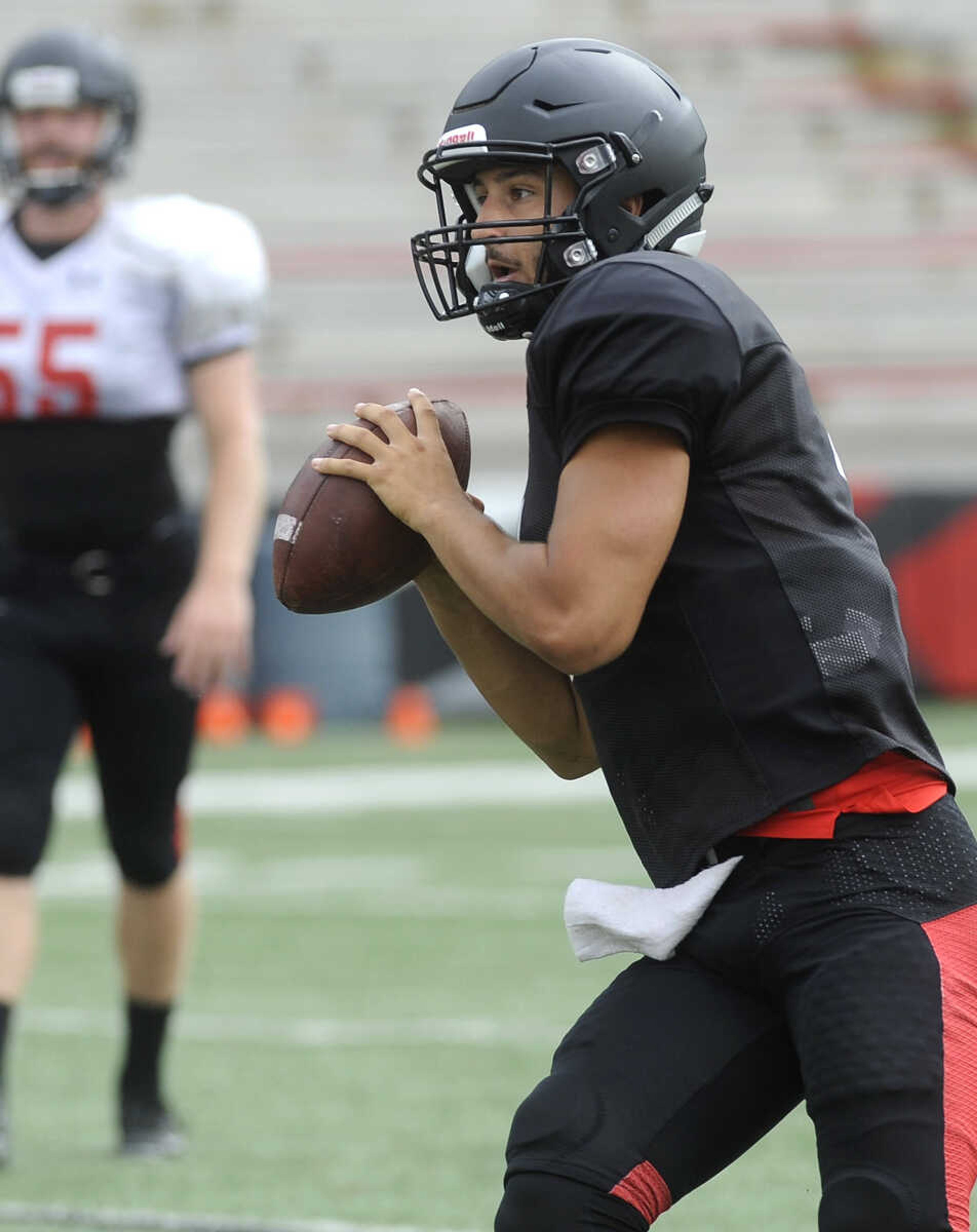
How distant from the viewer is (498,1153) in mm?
3766

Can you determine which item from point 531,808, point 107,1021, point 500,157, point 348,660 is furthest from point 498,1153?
point 348,660

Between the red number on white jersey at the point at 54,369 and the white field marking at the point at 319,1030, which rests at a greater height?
the red number on white jersey at the point at 54,369

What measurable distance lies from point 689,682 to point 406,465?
1.19ft

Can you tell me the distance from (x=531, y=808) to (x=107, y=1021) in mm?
3661

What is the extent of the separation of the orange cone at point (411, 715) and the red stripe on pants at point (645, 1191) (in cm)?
881

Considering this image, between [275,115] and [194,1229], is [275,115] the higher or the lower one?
the lower one

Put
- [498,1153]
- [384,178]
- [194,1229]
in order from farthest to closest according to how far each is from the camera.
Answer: [384,178] → [498,1153] → [194,1229]

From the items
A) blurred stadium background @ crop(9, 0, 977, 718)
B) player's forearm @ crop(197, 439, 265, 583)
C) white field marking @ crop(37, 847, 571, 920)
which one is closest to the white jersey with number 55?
player's forearm @ crop(197, 439, 265, 583)

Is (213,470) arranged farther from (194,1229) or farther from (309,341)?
(309,341)

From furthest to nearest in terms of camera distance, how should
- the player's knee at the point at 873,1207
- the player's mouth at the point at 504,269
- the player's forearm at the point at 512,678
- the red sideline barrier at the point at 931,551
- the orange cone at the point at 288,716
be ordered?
the red sideline barrier at the point at 931,551 < the orange cone at the point at 288,716 < the player's forearm at the point at 512,678 < the player's mouth at the point at 504,269 < the player's knee at the point at 873,1207

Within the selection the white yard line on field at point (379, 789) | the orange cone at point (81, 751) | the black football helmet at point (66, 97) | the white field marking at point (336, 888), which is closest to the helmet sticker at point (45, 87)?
the black football helmet at point (66, 97)

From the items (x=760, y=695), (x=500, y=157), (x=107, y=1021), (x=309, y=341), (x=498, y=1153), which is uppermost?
(x=500, y=157)

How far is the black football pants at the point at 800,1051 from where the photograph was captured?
203 centimetres

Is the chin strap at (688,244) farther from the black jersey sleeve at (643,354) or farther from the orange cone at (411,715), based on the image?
the orange cone at (411,715)
